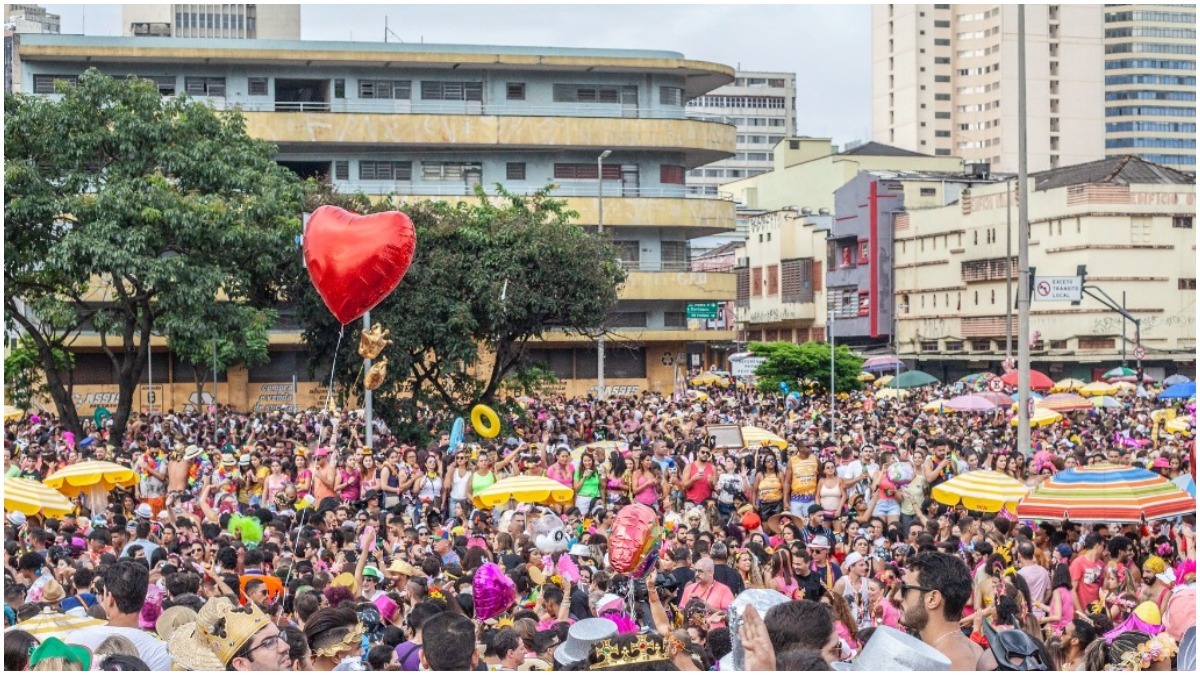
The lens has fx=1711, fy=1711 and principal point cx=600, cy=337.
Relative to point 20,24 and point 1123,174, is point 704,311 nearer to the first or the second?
point 1123,174

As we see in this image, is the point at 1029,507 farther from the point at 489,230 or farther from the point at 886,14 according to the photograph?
the point at 886,14

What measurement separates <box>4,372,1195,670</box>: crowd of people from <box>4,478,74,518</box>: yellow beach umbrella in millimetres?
139

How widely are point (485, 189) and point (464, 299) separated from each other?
21982 millimetres

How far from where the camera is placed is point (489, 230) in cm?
3356

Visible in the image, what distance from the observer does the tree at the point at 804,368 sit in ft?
157

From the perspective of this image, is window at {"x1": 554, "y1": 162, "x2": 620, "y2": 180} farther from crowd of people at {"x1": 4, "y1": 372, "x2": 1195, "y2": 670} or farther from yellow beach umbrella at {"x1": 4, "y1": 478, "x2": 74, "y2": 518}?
yellow beach umbrella at {"x1": 4, "y1": 478, "x2": 74, "y2": 518}

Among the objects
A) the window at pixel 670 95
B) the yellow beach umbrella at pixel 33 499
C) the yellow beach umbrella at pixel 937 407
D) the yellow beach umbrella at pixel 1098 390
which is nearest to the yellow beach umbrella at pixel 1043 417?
the yellow beach umbrella at pixel 937 407

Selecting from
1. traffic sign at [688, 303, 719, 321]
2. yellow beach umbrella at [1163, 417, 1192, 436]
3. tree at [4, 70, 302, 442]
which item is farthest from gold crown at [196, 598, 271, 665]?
traffic sign at [688, 303, 719, 321]

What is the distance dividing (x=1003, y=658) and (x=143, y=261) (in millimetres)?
23078

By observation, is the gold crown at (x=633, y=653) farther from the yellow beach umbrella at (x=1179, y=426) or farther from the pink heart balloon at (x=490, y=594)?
the yellow beach umbrella at (x=1179, y=426)

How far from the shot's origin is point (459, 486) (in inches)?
718

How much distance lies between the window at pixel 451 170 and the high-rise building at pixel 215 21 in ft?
54.5

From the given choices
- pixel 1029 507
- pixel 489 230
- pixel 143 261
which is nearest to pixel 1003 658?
pixel 1029 507

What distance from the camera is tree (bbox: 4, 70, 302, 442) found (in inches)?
1113
